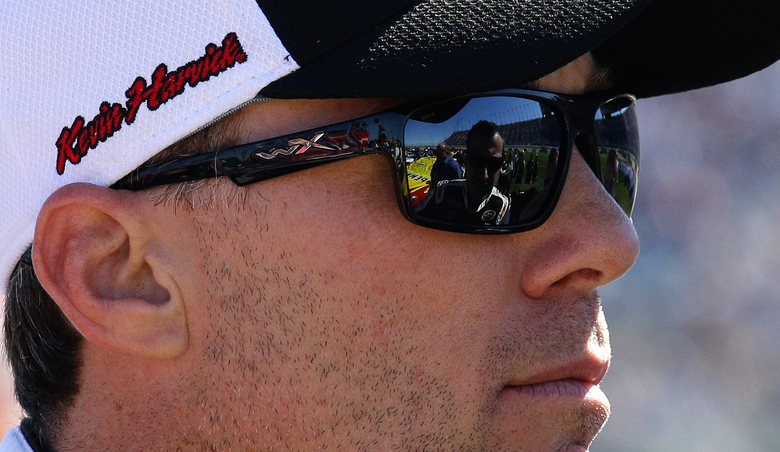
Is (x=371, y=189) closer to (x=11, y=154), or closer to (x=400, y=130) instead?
(x=400, y=130)

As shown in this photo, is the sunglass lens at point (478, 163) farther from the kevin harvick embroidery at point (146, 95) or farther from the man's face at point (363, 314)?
the kevin harvick embroidery at point (146, 95)

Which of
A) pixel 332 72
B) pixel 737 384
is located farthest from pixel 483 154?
pixel 737 384

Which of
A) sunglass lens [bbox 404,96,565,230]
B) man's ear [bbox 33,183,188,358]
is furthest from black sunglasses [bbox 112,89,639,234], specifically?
man's ear [bbox 33,183,188,358]

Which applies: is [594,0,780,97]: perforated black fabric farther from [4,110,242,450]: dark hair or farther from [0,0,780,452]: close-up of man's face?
[4,110,242,450]: dark hair

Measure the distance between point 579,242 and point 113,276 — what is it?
102cm

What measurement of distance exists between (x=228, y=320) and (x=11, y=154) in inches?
25.3

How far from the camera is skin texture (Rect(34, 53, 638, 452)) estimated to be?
5.42 feet

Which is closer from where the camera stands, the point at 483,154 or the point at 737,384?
the point at 483,154

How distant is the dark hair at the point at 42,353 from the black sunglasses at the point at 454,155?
0.45 metres

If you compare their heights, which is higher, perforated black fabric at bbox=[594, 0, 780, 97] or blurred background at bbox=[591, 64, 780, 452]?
perforated black fabric at bbox=[594, 0, 780, 97]

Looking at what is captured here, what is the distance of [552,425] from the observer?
1734mm

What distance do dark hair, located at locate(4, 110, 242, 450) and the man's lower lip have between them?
1047 millimetres

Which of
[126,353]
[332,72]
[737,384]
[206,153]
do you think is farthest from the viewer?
[737,384]

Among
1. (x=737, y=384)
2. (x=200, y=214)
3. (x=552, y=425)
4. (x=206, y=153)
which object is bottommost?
(x=737, y=384)
